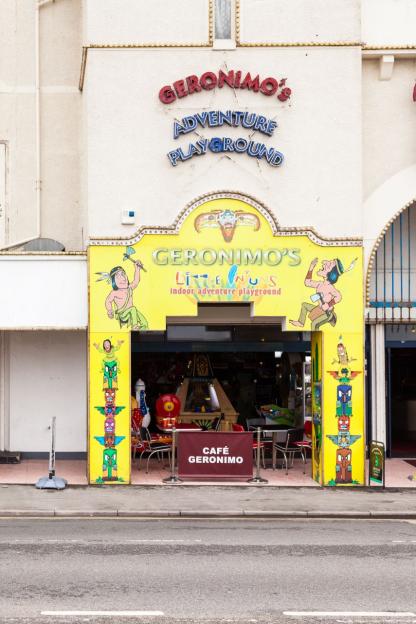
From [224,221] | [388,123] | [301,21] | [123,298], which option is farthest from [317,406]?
[301,21]

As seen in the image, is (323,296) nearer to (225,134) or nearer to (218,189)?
(218,189)

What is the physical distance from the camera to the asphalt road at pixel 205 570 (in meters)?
10.2

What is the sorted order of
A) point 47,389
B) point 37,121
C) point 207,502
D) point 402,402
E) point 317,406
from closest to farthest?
point 207,502 < point 317,406 < point 37,121 < point 47,389 < point 402,402

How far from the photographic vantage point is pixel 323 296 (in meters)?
19.7

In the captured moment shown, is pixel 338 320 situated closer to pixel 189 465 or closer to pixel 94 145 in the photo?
pixel 189 465

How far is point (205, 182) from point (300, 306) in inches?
133

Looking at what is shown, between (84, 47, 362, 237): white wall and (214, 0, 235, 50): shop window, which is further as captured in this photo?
(214, 0, 235, 50): shop window

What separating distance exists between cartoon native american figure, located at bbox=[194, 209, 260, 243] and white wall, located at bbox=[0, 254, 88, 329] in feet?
8.74

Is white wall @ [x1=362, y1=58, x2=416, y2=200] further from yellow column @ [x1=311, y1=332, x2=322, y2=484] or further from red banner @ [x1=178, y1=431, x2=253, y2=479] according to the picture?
red banner @ [x1=178, y1=431, x2=253, y2=479]

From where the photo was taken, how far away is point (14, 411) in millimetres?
22672

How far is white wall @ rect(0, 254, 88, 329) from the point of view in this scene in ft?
64.4

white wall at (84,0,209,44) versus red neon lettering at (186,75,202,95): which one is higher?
white wall at (84,0,209,44)

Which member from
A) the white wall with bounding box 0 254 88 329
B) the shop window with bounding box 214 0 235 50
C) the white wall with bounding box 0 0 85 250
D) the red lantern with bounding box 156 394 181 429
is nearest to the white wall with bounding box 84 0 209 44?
the shop window with bounding box 214 0 235 50

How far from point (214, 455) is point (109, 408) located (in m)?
2.45
